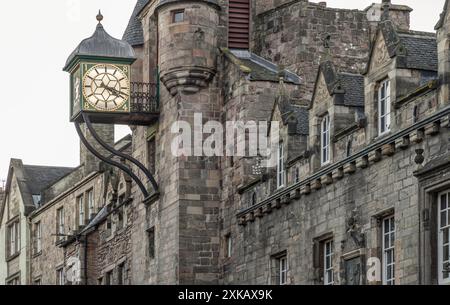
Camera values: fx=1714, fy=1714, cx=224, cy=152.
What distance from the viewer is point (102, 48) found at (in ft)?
171

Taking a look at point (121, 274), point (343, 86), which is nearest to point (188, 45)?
point (343, 86)

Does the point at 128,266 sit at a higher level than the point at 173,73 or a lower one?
lower

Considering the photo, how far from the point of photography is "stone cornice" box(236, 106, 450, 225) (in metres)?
36.7

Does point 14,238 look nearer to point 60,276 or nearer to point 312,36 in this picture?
point 60,276

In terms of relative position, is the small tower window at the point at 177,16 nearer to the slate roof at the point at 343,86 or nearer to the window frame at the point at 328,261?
the slate roof at the point at 343,86

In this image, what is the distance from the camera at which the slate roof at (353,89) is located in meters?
42.7

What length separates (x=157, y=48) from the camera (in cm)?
5412

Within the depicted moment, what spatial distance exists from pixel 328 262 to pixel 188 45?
10.3 metres

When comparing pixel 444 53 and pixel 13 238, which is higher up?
pixel 13 238

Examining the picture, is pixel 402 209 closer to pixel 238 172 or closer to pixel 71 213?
pixel 238 172

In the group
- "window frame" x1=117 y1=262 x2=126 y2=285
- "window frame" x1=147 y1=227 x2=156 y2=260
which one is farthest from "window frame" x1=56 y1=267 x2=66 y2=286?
"window frame" x1=147 y1=227 x2=156 y2=260

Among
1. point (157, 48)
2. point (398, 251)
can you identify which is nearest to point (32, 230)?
point (157, 48)

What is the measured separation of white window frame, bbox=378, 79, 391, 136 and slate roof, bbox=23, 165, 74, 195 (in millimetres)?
40368

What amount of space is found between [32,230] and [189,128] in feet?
94.1
